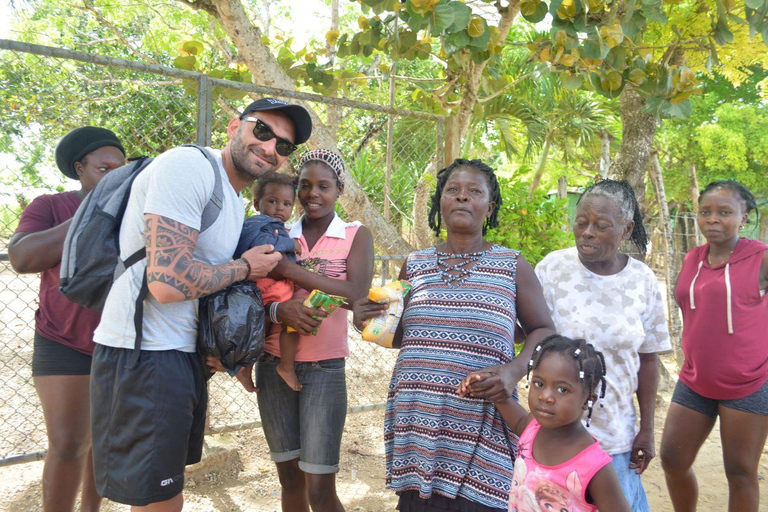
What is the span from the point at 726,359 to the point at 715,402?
0.85 feet

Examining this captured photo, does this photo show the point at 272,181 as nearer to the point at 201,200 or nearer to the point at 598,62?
the point at 201,200

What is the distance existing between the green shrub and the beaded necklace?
209 cm

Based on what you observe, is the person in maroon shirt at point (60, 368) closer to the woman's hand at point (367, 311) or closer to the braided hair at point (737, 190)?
the woman's hand at point (367, 311)

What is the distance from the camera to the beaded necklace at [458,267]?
227cm

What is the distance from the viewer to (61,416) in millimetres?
2596

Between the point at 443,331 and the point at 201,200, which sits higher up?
the point at 201,200

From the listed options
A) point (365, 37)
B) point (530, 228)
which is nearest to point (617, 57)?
point (530, 228)

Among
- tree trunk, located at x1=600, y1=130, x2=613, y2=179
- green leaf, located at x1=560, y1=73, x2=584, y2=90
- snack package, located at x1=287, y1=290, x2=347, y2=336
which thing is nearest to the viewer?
snack package, located at x1=287, y1=290, x2=347, y2=336

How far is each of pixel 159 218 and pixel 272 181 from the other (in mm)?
991

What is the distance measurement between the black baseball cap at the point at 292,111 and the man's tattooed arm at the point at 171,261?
23.6 inches

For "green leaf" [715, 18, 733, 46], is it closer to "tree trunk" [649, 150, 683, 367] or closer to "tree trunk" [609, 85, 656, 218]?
"tree trunk" [609, 85, 656, 218]

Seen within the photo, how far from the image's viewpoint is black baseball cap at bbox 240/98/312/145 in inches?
90.2

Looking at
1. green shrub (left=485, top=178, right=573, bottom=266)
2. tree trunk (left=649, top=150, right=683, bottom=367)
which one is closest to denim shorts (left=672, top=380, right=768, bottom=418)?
green shrub (left=485, top=178, right=573, bottom=266)

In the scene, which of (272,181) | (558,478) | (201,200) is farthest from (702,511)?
(201,200)
